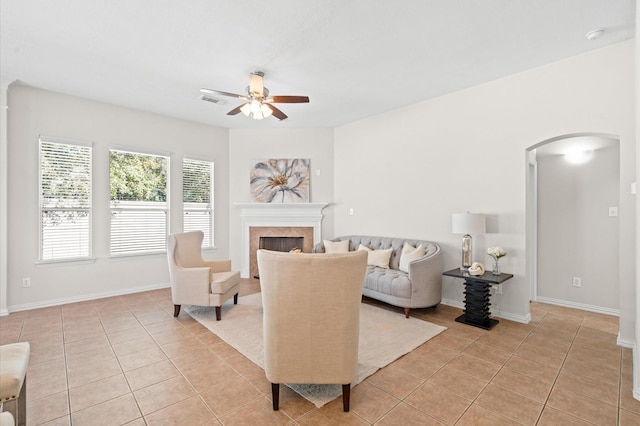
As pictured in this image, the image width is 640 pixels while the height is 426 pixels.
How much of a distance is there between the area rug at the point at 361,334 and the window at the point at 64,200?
2.04m

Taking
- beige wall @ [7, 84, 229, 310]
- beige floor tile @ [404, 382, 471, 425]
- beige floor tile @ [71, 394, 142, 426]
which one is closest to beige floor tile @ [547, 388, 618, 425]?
beige floor tile @ [404, 382, 471, 425]

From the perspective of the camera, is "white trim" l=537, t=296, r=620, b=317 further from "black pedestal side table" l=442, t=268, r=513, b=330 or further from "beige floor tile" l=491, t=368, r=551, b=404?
"beige floor tile" l=491, t=368, r=551, b=404

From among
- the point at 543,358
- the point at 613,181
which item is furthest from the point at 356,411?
the point at 613,181

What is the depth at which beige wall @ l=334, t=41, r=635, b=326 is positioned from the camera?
2.97m

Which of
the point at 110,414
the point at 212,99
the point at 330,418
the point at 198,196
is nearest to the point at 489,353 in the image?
the point at 330,418

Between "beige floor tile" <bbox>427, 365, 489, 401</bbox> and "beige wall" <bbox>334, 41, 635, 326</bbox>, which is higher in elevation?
"beige wall" <bbox>334, 41, 635, 326</bbox>

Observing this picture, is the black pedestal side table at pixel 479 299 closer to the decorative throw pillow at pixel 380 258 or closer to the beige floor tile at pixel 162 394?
the decorative throw pillow at pixel 380 258

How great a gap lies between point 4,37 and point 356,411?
4.57m

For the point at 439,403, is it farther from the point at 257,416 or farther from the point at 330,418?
the point at 257,416

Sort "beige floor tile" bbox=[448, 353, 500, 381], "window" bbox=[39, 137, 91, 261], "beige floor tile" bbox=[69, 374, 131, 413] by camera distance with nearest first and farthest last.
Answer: "beige floor tile" bbox=[69, 374, 131, 413] → "beige floor tile" bbox=[448, 353, 500, 381] → "window" bbox=[39, 137, 91, 261]

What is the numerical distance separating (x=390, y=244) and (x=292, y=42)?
10.1 ft

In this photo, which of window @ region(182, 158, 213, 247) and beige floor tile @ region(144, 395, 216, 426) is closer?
beige floor tile @ region(144, 395, 216, 426)

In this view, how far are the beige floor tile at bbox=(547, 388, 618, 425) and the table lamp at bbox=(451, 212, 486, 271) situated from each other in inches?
67.7

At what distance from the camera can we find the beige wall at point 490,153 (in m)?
2.97
